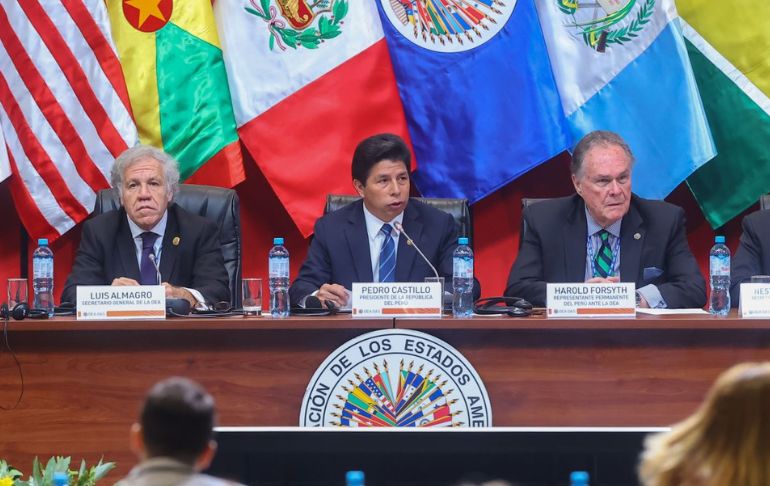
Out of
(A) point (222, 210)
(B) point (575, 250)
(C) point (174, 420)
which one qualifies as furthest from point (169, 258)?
(C) point (174, 420)

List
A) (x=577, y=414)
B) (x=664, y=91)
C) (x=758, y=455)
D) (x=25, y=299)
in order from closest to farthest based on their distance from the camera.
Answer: (x=758, y=455)
(x=577, y=414)
(x=25, y=299)
(x=664, y=91)

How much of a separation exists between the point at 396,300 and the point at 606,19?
2167mm

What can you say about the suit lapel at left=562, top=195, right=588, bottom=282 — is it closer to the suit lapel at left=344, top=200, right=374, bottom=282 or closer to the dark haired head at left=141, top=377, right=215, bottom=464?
the suit lapel at left=344, top=200, right=374, bottom=282

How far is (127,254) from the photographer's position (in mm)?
4246

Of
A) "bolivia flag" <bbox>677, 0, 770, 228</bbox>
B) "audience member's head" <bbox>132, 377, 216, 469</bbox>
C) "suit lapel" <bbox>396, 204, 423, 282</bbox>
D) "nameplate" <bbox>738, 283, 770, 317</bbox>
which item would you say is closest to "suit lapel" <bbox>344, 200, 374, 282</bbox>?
"suit lapel" <bbox>396, 204, 423, 282</bbox>

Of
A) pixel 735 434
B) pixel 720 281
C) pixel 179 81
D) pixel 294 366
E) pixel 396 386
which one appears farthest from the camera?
pixel 179 81

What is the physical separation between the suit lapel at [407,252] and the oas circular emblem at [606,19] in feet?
4.22

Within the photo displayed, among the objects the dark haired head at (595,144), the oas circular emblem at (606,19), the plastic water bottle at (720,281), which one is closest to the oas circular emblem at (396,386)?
the plastic water bottle at (720,281)

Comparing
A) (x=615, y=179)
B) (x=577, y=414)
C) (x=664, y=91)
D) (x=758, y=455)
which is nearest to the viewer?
(x=758, y=455)

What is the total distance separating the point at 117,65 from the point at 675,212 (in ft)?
7.95

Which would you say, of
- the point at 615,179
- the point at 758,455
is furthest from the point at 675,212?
the point at 758,455

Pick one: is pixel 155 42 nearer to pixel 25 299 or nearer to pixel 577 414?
pixel 25 299

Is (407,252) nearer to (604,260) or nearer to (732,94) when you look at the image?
(604,260)

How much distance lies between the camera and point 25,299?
11.8 feet
